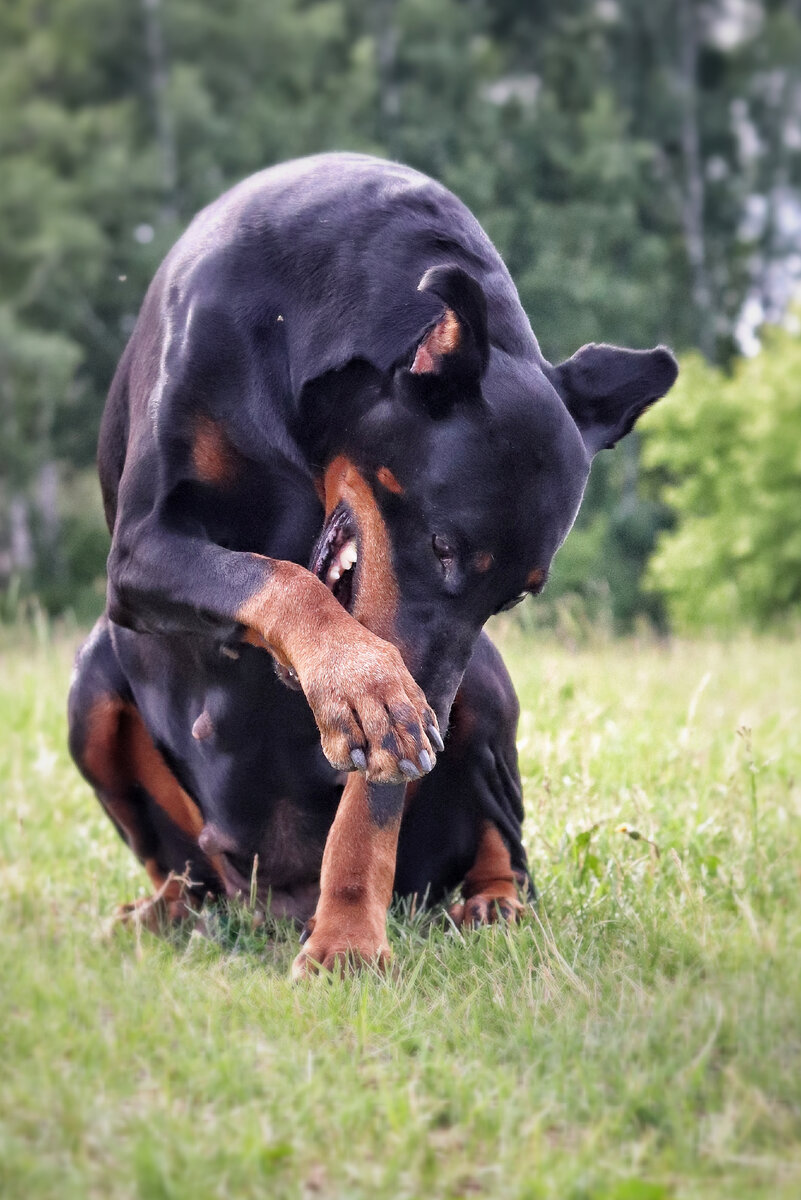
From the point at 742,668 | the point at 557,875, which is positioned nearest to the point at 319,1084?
the point at 557,875

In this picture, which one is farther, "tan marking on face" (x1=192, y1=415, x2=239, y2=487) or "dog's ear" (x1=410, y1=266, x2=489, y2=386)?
"tan marking on face" (x1=192, y1=415, x2=239, y2=487)

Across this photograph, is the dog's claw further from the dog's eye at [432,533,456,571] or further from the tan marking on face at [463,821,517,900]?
the tan marking on face at [463,821,517,900]

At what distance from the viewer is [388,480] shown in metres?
2.78

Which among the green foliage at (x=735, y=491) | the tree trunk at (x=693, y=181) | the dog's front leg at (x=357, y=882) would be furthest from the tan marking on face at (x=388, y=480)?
the tree trunk at (x=693, y=181)

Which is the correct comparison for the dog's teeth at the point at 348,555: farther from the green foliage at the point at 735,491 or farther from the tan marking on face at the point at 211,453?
the green foliage at the point at 735,491

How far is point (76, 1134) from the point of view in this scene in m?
1.66

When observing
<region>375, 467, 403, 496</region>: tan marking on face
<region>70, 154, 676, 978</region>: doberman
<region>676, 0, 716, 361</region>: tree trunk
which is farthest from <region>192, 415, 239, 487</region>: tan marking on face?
<region>676, 0, 716, 361</region>: tree trunk

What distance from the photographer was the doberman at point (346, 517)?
2701 millimetres

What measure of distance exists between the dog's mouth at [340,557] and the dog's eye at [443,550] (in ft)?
0.63

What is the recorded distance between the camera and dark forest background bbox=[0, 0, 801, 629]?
20.8m

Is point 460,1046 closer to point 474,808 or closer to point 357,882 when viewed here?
point 357,882

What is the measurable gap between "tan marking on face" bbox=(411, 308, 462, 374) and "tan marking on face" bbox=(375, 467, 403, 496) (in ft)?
0.72

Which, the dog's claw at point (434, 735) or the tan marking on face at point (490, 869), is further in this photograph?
the tan marking on face at point (490, 869)

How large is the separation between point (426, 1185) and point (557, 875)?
181 cm
